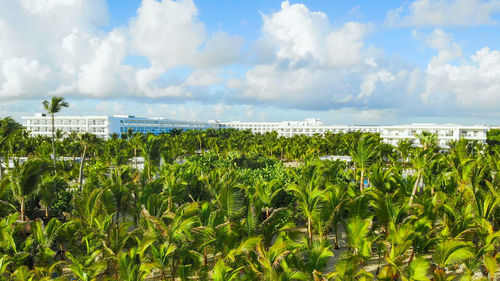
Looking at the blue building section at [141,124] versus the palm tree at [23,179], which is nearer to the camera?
the palm tree at [23,179]

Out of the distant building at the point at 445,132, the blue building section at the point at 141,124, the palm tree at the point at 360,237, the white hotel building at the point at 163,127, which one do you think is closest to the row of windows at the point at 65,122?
the white hotel building at the point at 163,127

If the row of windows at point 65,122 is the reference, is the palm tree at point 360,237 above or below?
below

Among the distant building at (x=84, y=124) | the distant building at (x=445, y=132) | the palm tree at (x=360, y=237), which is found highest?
the distant building at (x=84, y=124)

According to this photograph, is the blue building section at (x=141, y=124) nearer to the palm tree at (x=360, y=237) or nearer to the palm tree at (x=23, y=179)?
the palm tree at (x=23, y=179)

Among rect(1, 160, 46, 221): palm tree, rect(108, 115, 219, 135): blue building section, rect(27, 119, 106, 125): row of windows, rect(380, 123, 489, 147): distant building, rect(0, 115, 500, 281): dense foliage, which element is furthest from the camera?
rect(108, 115, 219, 135): blue building section

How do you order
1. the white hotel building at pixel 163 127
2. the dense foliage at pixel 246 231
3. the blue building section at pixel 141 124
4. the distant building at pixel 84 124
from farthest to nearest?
the blue building section at pixel 141 124 < the distant building at pixel 84 124 < the white hotel building at pixel 163 127 < the dense foliage at pixel 246 231

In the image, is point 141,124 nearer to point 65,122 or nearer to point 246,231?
point 65,122

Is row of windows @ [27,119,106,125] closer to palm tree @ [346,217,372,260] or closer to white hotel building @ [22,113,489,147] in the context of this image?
white hotel building @ [22,113,489,147]

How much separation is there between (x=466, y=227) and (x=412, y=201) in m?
2.71

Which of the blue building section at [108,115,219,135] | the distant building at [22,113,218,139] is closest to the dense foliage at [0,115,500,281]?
the blue building section at [108,115,219,135]

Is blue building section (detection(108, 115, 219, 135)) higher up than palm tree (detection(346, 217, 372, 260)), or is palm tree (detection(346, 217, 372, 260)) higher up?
blue building section (detection(108, 115, 219, 135))

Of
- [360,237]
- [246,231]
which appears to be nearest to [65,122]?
[246,231]

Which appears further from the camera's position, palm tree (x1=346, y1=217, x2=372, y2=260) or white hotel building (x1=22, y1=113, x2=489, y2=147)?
white hotel building (x1=22, y1=113, x2=489, y2=147)

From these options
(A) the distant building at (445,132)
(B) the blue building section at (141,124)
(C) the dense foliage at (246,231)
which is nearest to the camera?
(C) the dense foliage at (246,231)
